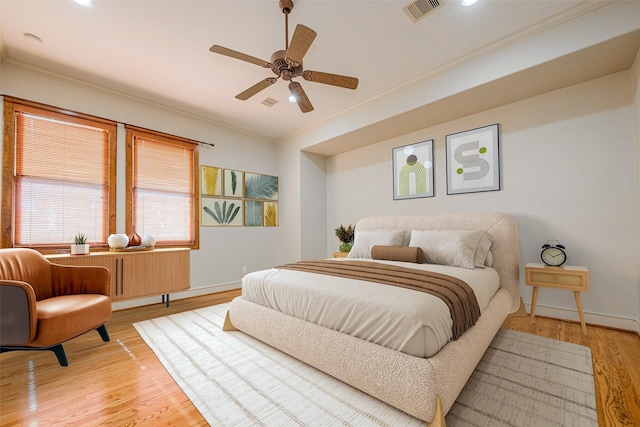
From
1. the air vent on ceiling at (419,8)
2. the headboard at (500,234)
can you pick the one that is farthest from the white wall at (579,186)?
the air vent on ceiling at (419,8)

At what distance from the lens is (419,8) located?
2150 mm

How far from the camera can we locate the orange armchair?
5.79 feet

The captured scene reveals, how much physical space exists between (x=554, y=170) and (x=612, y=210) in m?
0.61

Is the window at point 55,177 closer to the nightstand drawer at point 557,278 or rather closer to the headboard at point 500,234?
the headboard at point 500,234

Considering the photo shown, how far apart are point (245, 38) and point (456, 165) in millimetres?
2931

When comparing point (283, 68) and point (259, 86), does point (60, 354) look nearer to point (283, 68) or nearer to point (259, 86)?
point (259, 86)

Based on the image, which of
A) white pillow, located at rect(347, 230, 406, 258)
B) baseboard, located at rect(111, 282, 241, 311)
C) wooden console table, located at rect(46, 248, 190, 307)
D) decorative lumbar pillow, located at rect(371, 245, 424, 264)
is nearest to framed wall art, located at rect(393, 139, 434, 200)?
white pillow, located at rect(347, 230, 406, 258)

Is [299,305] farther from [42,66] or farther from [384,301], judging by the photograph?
[42,66]

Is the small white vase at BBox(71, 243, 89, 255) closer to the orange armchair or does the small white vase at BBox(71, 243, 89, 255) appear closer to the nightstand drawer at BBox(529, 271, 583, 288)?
the orange armchair

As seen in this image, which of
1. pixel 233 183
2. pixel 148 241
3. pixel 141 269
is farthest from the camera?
pixel 233 183

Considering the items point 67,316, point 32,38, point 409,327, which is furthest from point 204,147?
point 409,327

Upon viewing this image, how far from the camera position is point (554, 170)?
9.35 ft

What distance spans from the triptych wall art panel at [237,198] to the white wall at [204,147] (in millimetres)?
120

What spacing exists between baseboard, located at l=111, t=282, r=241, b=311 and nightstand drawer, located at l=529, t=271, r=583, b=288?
413 centimetres
